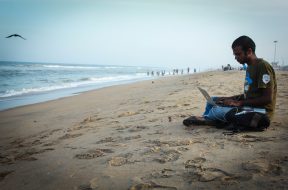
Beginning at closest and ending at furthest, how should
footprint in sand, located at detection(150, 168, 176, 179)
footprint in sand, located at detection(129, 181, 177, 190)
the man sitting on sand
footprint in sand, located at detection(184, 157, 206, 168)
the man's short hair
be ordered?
footprint in sand, located at detection(129, 181, 177, 190) → footprint in sand, located at detection(150, 168, 176, 179) → footprint in sand, located at detection(184, 157, 206, 168) → the man sitting on sand → the man's short hair

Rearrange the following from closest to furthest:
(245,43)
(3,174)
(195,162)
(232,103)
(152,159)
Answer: (195,162) → (152,159) → (3,174) → (245,43) → (232,103)

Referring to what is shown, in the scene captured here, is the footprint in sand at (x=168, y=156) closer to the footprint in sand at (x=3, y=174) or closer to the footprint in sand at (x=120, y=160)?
the footprint in sand at (x=120, y=160)

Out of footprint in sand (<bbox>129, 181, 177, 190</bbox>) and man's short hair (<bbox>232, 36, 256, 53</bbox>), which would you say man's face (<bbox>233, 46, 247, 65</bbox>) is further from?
footprint in sand (<bbox>129, 181, 177, 190</bbox>)

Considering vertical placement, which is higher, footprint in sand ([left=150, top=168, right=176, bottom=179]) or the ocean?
footprint in sand ([left=150, top=168, right=176, bottom=179])

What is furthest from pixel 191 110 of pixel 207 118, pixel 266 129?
pixel 266 129

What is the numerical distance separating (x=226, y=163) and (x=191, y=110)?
11.6 ft

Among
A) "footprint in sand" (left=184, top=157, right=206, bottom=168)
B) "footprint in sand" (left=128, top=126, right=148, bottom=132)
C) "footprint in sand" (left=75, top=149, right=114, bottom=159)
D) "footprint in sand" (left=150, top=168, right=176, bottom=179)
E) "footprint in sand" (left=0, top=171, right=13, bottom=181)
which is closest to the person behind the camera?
"footprint in sand" (left=150, top=168, right=176, bottom=179)

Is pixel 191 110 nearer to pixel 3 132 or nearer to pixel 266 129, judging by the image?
pixel 266 129

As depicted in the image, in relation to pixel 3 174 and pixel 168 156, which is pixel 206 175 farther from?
pixel 3 174

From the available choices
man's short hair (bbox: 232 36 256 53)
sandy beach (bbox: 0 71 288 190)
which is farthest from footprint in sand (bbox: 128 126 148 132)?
man's short hair (bbox: 232 36 256 53)

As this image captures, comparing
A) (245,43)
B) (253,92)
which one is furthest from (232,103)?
(245,43)

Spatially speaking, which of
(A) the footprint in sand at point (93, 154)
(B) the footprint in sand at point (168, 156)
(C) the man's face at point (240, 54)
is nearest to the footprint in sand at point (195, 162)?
(B) the footprint in sand at point (168, 156)

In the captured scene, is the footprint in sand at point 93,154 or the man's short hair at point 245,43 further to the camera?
the man's short hair at point 245,43

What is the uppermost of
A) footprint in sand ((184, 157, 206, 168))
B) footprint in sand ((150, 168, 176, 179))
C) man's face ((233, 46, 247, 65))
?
man's face ((233, 46, 247, 65))
